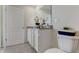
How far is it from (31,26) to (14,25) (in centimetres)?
55

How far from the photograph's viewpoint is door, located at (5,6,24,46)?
2773 millimetres

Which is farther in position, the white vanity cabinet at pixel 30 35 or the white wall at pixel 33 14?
the white vanity cabinet at pixel 30 35

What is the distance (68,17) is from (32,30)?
113 centimetres

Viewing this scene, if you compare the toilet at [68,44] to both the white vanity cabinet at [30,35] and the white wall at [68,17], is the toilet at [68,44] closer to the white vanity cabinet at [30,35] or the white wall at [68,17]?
the white wall at [68,17]

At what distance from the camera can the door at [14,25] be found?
109 inches

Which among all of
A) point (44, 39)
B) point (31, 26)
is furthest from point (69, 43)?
point (31, 26)

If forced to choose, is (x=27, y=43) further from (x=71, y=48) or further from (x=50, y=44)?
(x=71, y=48)

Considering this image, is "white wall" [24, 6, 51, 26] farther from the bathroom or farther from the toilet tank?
the toilet tank

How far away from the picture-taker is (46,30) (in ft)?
8.02

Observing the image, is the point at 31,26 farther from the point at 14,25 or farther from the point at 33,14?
the point at 14,25

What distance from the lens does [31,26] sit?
2668mm

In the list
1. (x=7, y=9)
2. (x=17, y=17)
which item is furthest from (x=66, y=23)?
(x=7, y=9)

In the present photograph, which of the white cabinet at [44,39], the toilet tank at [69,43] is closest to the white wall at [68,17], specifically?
the toilet tank at [69,43]
